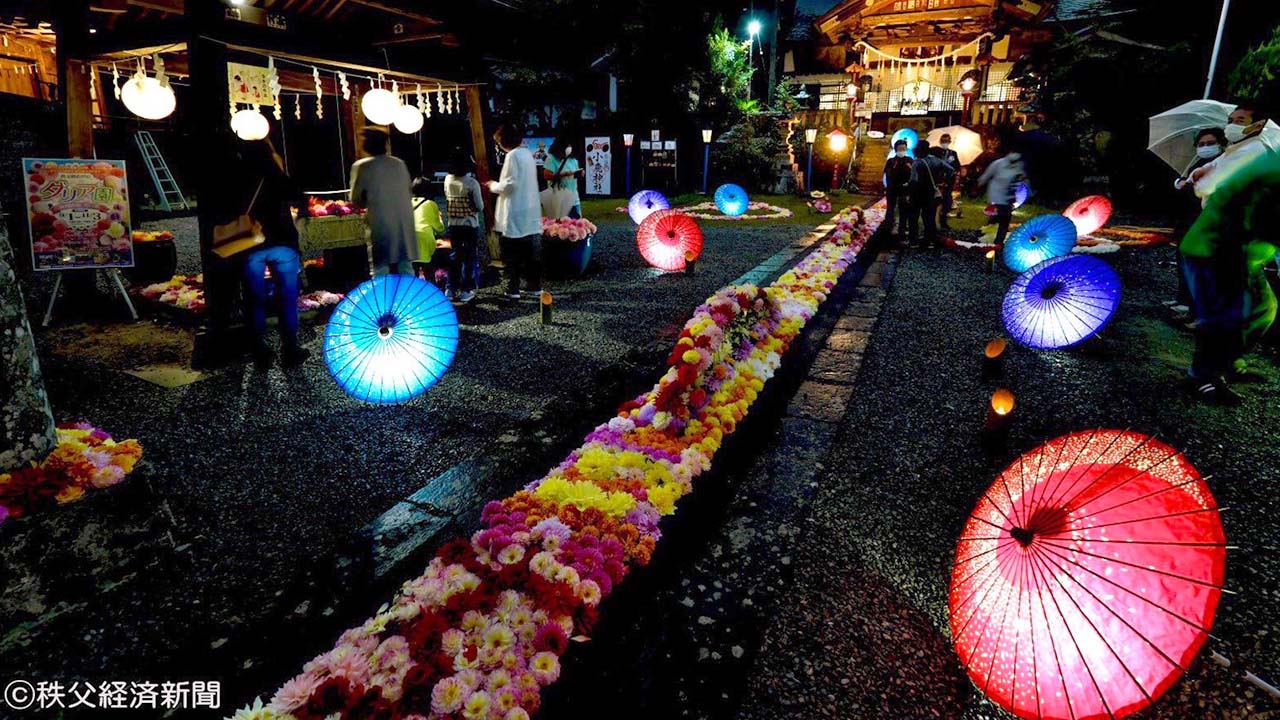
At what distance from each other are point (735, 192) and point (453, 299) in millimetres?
11592

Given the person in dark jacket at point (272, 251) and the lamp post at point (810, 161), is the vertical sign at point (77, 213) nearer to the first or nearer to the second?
the person in dark jacket at point (272, 251)

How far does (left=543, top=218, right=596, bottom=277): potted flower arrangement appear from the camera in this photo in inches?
377

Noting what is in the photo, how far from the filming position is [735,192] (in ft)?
57.1

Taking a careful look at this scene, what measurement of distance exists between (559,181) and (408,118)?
2.64 metres

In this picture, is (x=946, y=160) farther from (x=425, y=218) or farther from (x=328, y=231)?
(x=328, y=231)

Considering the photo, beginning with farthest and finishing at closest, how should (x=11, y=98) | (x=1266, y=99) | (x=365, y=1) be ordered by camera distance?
(x=11, y=98)
(x=365, y=1)
(x=1266, y=99)

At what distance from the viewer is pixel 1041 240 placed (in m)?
7.86

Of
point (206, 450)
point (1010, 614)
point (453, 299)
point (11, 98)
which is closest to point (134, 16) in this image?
point (11, 98)

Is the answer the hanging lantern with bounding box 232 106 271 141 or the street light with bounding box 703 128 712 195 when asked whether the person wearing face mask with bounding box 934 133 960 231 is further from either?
the hanging lantern with bounding box 232 106 271 141

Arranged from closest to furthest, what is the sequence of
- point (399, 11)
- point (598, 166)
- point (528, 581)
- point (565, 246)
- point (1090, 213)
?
point (528, 581) < point (565, 246) < point (399, 11) < point (1090, 213) < point (598, 166)

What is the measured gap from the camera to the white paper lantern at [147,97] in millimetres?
7500

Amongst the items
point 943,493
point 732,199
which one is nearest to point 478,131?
point 732,199

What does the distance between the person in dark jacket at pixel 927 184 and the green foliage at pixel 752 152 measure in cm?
1423

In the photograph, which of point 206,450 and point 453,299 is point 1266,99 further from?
point 206,450
